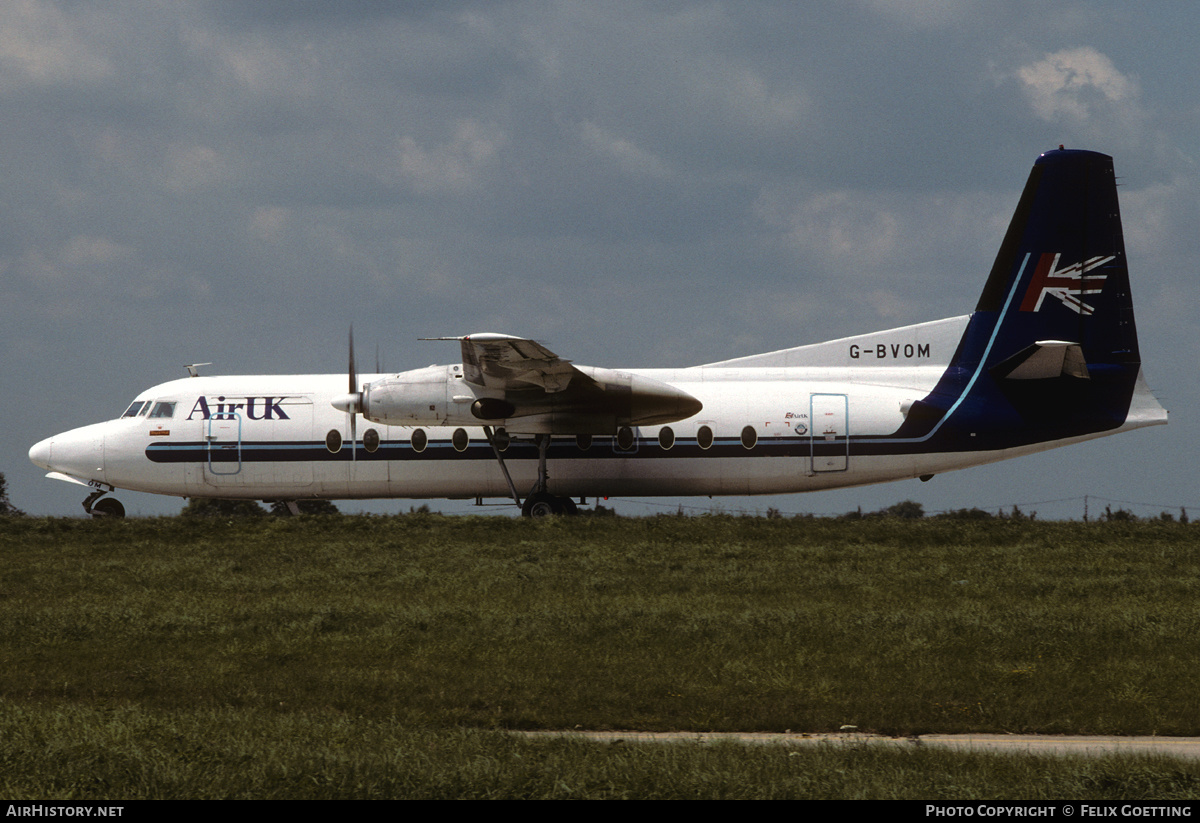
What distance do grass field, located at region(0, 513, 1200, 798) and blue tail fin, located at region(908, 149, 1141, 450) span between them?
2350mm

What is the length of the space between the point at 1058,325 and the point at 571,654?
15224mm

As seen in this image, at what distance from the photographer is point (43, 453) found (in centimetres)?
2594

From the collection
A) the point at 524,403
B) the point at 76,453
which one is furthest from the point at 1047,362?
the point at 76,453

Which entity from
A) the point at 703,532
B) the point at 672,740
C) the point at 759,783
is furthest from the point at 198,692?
the point at 703,532

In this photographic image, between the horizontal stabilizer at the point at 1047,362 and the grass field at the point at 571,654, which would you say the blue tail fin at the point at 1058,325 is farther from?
the grass field at the point at 571,654

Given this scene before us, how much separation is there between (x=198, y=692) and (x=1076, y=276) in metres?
19.0

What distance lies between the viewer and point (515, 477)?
966 inches

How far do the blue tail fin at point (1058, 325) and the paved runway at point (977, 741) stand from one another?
14.6m

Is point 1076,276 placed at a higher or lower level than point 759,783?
higher

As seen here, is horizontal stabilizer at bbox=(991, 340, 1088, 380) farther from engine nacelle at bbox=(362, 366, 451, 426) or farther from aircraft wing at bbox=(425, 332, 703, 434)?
engine nacelle at bbox=(362, 366, 451, 426)

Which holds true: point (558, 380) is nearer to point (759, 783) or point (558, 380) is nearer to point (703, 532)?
point (703, 532)

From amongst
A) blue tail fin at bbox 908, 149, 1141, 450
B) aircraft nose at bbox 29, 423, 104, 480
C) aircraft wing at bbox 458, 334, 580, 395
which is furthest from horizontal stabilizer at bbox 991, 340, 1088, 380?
aircraft nose at bbox 29, 423, 104, 480
